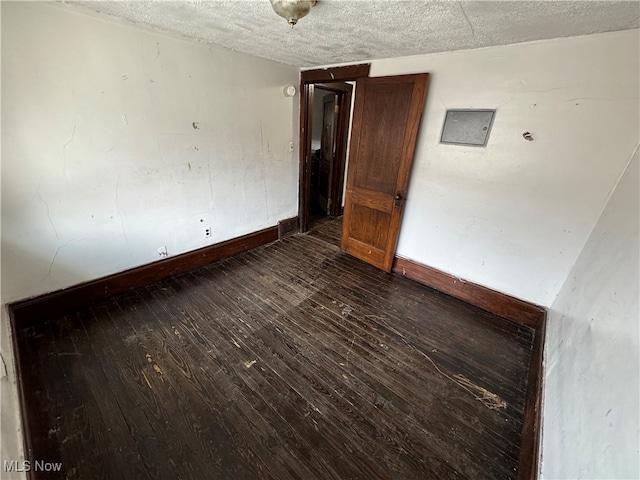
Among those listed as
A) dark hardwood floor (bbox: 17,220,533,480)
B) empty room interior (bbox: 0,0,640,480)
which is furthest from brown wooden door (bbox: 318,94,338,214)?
dark hardwood floor (bbox: 17,220,533,480)

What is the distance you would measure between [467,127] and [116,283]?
3.40 metres

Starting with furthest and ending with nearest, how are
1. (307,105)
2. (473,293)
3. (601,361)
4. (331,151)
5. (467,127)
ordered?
(331,151)
(307,105)
(473,293)
(467,127)
(601,361)

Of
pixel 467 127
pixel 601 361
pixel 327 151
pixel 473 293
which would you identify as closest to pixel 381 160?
pixel 467 127

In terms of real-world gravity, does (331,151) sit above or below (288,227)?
above

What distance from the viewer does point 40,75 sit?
66.1 inches

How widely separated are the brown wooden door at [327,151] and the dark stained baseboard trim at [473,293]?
215 cm

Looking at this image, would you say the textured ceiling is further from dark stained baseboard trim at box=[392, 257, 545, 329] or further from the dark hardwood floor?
the dark hardwood floor

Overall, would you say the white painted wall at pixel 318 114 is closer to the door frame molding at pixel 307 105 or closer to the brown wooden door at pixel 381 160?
the door frame molding at pixel 307 105

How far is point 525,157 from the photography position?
2.08 meters

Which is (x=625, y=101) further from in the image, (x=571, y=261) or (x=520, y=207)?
(x=571, y=261)

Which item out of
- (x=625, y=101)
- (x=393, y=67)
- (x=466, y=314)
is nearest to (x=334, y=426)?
(x=466, y=314)

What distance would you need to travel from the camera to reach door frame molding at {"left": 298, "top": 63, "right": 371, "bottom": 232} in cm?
281

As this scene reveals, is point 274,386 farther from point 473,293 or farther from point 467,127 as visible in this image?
point 467,127

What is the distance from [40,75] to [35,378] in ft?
6.25
